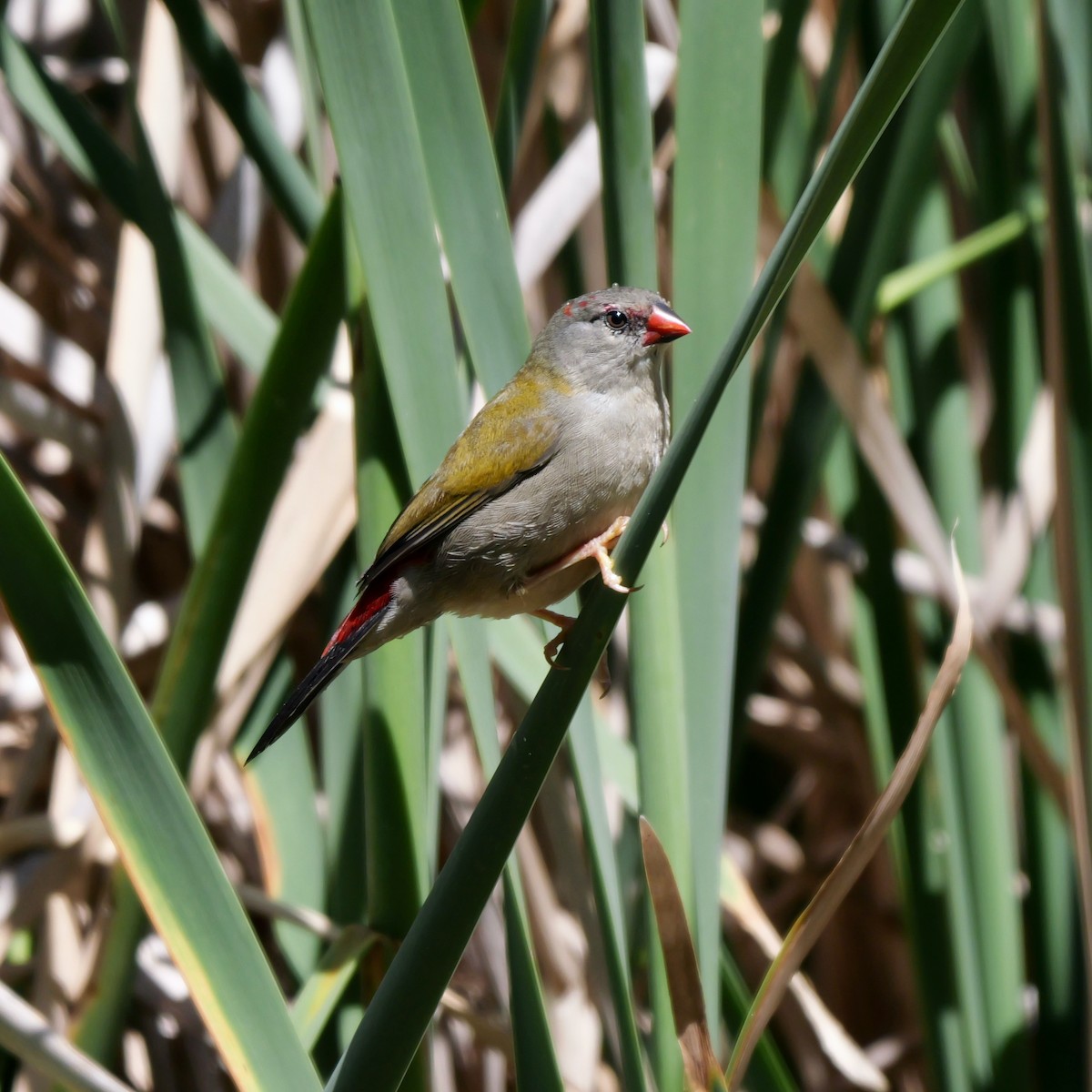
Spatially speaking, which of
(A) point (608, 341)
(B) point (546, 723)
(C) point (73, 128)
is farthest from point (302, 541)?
(B) point (546, 723)

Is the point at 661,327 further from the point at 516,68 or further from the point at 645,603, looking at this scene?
the point at 645,603

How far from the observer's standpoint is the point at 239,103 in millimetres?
1648

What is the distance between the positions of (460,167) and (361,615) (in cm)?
57

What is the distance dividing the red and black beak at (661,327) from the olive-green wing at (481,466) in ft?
0.57

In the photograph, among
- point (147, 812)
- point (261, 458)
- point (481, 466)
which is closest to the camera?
point (147, 812)

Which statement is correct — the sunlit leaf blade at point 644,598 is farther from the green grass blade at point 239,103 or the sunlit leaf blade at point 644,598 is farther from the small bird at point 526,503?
the green grass blade at point 239,103

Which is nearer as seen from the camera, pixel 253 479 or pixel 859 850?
pixel 859 850

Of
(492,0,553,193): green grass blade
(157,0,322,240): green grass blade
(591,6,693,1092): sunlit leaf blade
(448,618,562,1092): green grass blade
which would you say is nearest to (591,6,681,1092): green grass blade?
(591,6,693,1092): sunlit leaf blade

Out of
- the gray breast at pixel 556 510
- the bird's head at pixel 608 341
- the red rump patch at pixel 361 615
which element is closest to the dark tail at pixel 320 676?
the red rump patch at pixel 361 615

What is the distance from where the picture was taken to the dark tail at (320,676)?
1473mm

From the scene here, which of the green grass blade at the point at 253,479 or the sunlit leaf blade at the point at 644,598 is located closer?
the sunlit leaf blade at the point at 644,598

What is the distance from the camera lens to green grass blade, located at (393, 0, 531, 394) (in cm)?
132

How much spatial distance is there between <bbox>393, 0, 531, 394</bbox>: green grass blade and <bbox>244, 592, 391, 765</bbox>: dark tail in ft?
1.17

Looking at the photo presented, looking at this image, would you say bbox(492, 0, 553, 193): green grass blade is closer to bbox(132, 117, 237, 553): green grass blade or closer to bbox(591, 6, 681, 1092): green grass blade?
bbox(591, 6, 681, 1092): green grass blade
